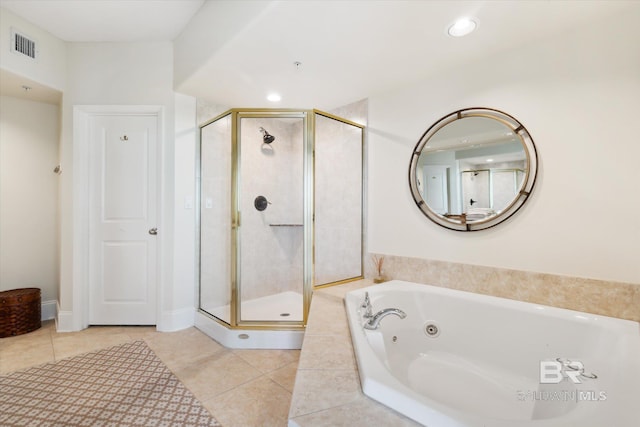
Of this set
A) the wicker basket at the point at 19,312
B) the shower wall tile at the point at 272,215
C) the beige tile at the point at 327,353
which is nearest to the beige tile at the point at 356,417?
the beige tile at the point at 327,353

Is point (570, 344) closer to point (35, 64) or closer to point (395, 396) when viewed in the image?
point (395, 396)

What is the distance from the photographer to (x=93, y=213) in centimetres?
268

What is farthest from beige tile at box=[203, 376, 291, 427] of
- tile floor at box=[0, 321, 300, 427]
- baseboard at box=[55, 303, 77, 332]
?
baseboard at box=[55, 303, 77, 332]

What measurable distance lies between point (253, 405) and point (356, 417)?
39.6 inches

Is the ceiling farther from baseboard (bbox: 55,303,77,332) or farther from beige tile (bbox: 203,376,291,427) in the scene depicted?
baseboard (bbox: 55,303,77,332)

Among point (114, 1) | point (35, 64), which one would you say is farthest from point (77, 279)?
point (114, 1)

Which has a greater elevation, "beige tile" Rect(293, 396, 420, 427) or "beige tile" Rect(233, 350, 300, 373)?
"beige tile" Rect(293, 396, 420, 427)

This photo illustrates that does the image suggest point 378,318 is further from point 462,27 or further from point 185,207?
point 185,207

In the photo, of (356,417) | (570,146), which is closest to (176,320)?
(356,417)

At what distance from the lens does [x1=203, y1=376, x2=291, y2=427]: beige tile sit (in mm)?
1483

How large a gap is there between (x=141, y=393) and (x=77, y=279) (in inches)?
59.9

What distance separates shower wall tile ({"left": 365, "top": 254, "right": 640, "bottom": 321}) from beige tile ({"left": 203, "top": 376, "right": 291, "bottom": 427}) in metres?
1.24

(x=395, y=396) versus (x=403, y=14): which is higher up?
(x=403, y=14)

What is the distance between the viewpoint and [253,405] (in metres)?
1.61
